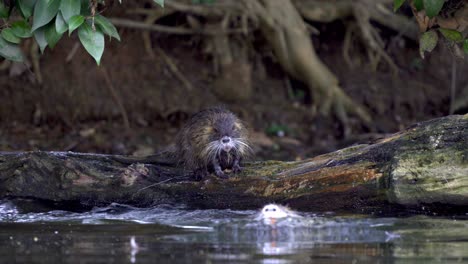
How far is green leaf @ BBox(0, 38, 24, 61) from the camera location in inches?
228

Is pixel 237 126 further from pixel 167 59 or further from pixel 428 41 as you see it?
pixel 167 59

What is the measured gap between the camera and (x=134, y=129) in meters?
11.9

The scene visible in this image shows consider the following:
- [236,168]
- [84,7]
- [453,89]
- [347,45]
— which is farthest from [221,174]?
[347,45]

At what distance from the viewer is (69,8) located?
5.32 metres

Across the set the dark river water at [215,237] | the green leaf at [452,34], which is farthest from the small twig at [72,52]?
the green leaf at [452,34]

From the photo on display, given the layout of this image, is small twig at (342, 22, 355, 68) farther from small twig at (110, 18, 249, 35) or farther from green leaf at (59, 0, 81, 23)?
green leaf at (59, 0, 81, 23)

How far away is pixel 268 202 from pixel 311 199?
0.31m

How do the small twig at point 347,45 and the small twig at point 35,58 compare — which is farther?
the small twig at point 347,45

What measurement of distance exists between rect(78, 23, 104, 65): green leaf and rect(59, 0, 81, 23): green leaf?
10 centimetres

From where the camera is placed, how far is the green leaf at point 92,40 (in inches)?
208

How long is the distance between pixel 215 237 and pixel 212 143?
1.75 meters

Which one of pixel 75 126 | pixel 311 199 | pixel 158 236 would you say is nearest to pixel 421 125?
pixel 311 199

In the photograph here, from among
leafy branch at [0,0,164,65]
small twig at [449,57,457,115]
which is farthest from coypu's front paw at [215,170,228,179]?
small twig at [449,57,457,115]

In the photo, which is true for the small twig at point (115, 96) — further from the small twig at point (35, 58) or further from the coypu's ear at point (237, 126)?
the coypu's ear at point (237, 126)
